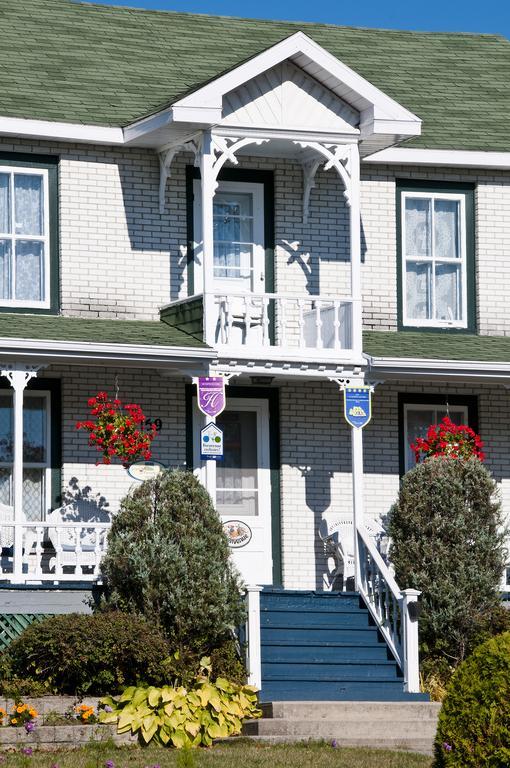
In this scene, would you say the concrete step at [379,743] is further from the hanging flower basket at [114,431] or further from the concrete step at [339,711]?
the hanging flower basket at [114,431]

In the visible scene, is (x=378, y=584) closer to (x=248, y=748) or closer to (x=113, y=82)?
(x=248, y=748)

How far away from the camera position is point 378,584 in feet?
65.0

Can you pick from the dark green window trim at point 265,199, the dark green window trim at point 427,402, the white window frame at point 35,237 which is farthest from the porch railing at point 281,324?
the white window frame at point 35,237

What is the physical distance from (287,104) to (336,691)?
7678 mm

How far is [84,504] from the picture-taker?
70.5 ft

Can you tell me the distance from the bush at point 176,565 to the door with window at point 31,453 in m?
3.22

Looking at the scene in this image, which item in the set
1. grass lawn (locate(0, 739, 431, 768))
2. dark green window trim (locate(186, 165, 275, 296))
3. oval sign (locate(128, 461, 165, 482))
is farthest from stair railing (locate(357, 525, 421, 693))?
dark green window trim (locate(186, 165, 275, 296))

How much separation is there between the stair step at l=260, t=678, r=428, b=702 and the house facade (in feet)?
9.14

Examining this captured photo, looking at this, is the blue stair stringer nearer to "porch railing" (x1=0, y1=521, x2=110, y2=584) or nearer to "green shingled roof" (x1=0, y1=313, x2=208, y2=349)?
"porch railing" (x1=0, y1=521, x2=110, y2=584)

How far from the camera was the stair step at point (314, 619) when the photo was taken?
19.4 meters

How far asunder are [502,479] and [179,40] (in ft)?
25.4

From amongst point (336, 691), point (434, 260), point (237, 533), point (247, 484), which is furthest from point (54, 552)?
point (434, 260)

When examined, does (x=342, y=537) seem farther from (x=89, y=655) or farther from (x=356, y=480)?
(x=89, y=655)

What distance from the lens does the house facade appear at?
21266 millimetres
